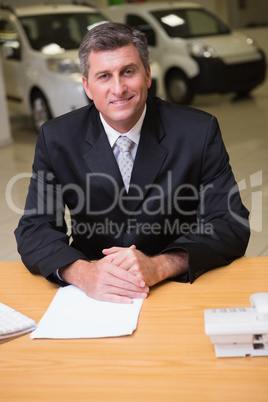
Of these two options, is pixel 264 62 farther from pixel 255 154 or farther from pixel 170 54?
pixel 255 154

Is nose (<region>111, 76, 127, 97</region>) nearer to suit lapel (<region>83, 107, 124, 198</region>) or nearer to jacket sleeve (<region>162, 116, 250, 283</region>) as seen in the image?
suit lapel (<region>83, 107, 124, 198</region>)

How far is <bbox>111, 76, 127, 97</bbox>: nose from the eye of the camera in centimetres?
196

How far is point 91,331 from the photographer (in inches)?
58.5

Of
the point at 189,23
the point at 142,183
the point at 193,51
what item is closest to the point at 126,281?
the point at 142,183

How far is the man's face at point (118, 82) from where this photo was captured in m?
1.96

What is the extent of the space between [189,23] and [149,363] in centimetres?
884

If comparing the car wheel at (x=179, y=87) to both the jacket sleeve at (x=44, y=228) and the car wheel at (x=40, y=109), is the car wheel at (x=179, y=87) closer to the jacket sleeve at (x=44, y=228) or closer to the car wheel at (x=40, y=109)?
the car wheel at (x=40, y=109)

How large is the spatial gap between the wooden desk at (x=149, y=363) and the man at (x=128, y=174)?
0.74ft

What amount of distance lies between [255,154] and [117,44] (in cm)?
465

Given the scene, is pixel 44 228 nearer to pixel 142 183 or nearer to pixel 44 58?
pixel 142 183

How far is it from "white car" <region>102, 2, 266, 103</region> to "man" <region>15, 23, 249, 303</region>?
6871 mm

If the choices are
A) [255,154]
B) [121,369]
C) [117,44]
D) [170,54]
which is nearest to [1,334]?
[121,369]

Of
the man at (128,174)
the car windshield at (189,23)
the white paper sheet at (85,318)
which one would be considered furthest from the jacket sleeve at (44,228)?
the car windshield at (189,23)

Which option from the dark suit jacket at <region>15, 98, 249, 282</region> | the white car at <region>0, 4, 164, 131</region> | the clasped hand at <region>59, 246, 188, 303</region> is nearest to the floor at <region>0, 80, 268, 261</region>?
the white car at <region>0, 4, 164, 131</region>
